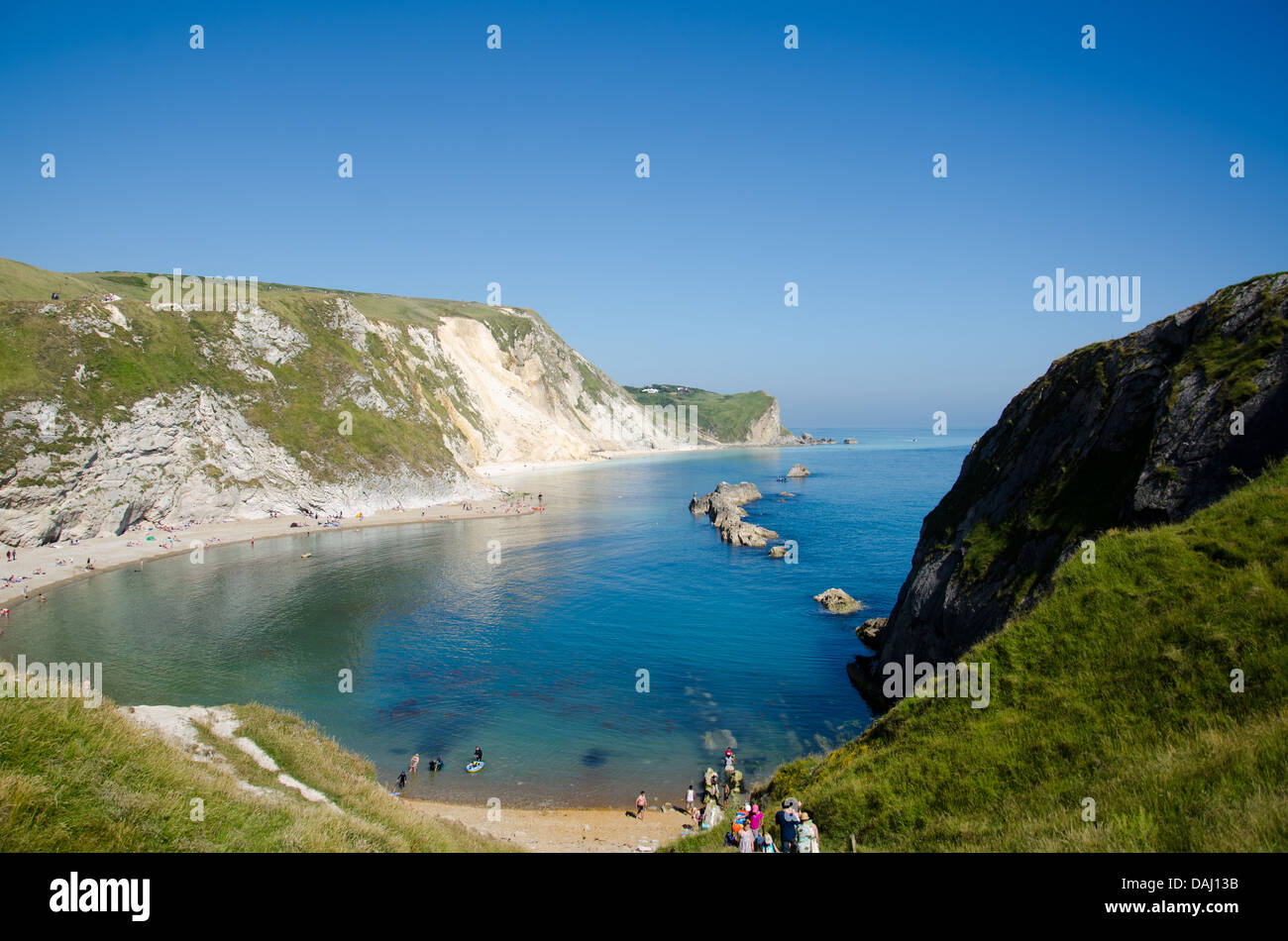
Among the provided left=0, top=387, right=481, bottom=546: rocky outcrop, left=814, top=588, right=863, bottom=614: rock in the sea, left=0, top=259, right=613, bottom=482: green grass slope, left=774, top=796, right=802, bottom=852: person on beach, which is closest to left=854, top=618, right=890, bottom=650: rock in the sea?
left=814, top=588, right=863, bottom=614: rock in the sea

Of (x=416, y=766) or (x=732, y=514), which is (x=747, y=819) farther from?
(x=732, y=514)

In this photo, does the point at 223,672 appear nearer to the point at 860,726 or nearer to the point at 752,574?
the point at 860,726

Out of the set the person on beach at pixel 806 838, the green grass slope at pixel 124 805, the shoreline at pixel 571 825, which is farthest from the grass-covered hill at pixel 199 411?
the person on beach at pixel 806 838

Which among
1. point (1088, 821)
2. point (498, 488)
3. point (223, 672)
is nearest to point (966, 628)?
point (1088, 821)

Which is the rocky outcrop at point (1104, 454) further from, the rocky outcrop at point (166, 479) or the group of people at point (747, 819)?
the rocky outcrop at point (166, 479)

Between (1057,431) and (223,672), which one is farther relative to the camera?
(223,672)

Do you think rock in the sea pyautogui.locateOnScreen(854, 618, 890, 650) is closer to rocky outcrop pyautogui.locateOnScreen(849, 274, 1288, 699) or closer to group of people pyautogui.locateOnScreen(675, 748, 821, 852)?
rocky outcrop pyautogui.locateOnScreen(849, 274, 1288, 699)

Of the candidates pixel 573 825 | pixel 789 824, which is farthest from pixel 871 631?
pixel 789 824
